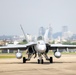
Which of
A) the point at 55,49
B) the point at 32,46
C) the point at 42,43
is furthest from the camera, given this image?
the point at 55,49

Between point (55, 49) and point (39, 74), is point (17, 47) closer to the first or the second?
point (55, 49)

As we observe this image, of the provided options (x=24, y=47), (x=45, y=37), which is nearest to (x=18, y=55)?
(x=24, y=47)

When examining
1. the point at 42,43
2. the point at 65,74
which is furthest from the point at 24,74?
the point at 42,43

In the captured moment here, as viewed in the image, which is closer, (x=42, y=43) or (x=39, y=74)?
(x=39, y=74)

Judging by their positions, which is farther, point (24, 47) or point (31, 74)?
point (24, 47)

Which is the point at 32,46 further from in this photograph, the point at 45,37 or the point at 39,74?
the point at 39,74

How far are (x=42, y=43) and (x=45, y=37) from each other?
3948 millimetres

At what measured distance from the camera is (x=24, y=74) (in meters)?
21.7

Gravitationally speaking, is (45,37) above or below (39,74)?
above

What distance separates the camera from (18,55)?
3559cm

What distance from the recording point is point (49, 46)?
1451 inches

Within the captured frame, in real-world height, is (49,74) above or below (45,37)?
below

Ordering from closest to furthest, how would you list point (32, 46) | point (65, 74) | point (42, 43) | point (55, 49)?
point (65, 74), point (42, 43), point (32, 46), point (55, 49)

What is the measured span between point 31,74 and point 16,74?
102cm
